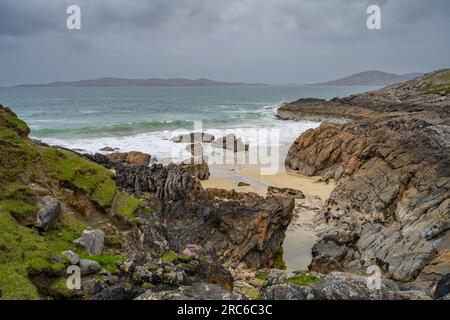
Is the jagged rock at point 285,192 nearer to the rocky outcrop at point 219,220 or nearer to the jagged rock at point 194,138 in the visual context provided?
the rocky outcrop at point 219,220

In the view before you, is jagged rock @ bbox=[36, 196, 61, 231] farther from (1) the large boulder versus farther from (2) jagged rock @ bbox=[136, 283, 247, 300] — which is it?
(1) the large boulder

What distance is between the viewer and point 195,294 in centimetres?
805

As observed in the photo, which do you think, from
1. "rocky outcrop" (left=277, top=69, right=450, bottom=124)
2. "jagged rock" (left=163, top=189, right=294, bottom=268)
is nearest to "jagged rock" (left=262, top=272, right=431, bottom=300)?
"jagged rock" (left=163, top=189, right=294, bottom=268)

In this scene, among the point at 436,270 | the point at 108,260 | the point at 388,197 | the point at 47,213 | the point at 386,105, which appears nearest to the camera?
the point at 108,260

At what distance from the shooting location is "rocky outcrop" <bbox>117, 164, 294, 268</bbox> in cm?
1633

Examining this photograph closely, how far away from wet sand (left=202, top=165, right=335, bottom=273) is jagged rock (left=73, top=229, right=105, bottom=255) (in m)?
8.49

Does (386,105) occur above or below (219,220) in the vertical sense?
above

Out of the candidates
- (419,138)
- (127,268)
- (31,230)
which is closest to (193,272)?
(127,268)

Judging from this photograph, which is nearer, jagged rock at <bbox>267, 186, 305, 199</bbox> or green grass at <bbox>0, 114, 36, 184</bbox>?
green grass at <bbox>0, 114, 36, 184</bbox>

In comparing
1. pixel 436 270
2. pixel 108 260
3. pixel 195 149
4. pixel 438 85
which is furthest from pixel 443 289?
pixel 438 85

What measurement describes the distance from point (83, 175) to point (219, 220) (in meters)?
5.90

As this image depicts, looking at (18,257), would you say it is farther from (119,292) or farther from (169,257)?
(169,257)

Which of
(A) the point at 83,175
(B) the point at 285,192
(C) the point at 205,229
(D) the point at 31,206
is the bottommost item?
(B) the point at 285,192

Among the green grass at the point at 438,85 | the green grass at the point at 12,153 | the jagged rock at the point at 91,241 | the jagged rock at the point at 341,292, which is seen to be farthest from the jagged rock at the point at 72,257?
the green grass at the point at 438,85
